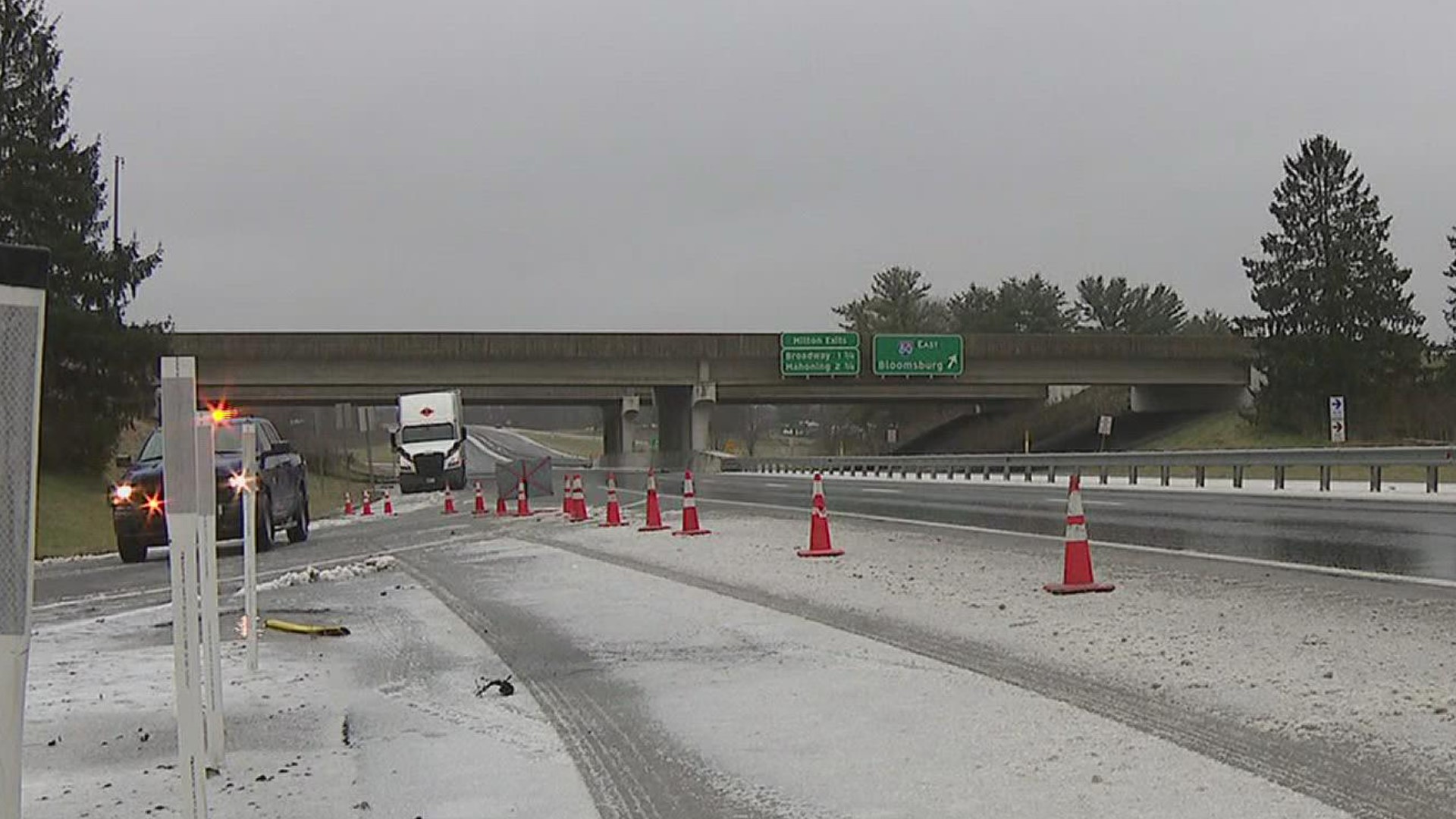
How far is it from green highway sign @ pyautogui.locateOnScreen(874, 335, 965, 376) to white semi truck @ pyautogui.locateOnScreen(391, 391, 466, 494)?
22.5 metres

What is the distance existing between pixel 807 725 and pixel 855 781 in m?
1.15

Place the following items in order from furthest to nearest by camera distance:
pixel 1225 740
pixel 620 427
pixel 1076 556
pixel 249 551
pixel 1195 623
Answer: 1. pixel 620 427
2. pixel 1076 556
3. pixel 1195 623
4. pixel 249 551
5. pixel 1225 740

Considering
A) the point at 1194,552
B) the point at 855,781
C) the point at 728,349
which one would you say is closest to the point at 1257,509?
the point at 1194,552

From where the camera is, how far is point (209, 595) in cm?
666

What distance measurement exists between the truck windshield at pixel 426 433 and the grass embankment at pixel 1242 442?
2571cm

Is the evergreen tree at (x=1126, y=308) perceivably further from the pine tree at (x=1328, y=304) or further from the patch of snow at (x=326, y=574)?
the patch of snow at (x=326, y=574)

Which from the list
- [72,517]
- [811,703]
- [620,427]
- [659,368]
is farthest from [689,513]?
[620,427]

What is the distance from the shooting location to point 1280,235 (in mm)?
63531

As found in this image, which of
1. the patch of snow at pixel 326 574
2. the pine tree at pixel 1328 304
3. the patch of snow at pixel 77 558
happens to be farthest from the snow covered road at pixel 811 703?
the pine tree at pixel 1328 304

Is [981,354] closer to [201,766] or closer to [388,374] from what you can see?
[388,374]

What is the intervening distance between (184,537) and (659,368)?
65.7 m

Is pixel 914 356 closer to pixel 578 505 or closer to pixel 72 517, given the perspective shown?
pixel 72 517

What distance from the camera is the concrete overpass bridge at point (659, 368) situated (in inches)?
2601

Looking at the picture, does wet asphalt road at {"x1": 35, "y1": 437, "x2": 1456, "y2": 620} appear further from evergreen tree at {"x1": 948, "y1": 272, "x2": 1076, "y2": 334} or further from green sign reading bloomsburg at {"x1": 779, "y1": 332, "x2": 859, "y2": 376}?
evergreen tree at {"x1": 948, "y1": 272, "x2": 1076, "y2": 334}
